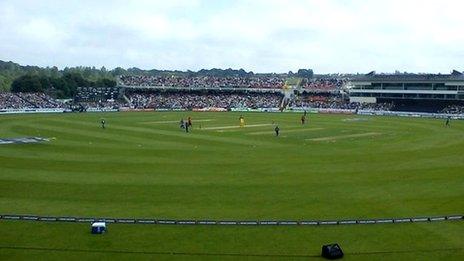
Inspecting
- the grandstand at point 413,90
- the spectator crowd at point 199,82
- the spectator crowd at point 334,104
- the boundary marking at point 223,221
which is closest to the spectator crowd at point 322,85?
the spectator crowd at point 334,104

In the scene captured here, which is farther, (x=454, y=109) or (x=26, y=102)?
(x=26, y=102)

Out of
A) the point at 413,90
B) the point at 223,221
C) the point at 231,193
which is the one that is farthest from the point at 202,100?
the point at 223,221

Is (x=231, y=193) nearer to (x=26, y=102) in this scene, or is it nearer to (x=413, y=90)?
(x=413, y=90)

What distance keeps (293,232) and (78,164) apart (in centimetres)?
1854

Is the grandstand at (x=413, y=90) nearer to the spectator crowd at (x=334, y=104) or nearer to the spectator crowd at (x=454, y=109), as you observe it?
the spectator crowd at (x=454, y=109)

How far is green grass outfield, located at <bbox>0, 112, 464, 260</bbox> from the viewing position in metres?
18.0

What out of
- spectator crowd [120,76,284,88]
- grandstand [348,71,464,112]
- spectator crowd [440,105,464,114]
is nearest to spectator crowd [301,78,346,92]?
spectator crowd [120,76,284,88]

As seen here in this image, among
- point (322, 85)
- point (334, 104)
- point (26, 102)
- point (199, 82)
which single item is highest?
point (199, 82)

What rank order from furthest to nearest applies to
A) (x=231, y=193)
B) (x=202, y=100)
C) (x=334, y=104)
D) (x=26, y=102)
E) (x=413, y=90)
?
(x=202, y=100) → (x=334, y=104) → (x=413, y=90) → (x=26, y=102) → (x=231, y=193)

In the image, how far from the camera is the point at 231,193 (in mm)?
25547

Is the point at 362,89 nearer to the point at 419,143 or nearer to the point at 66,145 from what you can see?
the point at 419,143

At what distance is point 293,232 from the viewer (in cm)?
1955

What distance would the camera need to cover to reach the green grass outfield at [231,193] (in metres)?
18.0

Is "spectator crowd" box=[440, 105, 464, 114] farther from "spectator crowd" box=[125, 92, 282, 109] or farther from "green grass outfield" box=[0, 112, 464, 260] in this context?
"green grass outfield" box=[0, 112, 464, 260]
